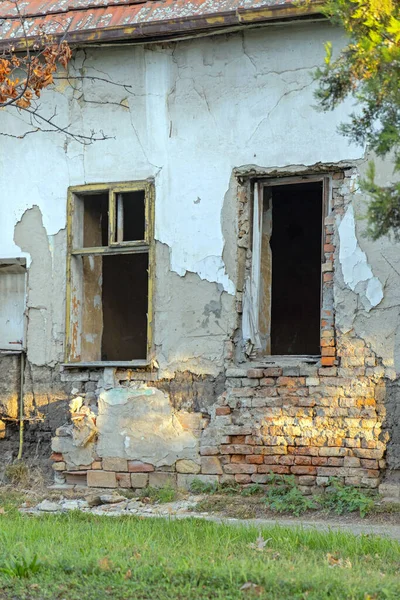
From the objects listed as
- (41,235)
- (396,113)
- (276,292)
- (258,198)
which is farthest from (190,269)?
(276,292)

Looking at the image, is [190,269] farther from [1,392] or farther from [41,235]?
[1,392]

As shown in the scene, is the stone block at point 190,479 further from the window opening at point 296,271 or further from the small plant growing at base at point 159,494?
the window opening at point 296,271

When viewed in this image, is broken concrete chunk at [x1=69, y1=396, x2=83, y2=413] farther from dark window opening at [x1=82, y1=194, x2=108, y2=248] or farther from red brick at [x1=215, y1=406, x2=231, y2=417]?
dark window opening at [x1=82, y1=194, x2=108, y2=248]

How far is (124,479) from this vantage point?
9.52m

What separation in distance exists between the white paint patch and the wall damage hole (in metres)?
4.83

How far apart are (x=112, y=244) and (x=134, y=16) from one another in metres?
2.25

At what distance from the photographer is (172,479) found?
9.38 m

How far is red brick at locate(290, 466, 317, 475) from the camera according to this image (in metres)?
8.90

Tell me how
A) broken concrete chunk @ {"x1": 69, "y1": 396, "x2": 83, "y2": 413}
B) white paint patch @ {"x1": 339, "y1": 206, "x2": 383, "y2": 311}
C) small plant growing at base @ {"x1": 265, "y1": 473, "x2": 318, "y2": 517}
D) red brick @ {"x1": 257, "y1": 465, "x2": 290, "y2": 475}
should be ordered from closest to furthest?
small plant growing at base @ {"x1": 265, "y1": 473, "x2": 318, "y2": 517}
white paint patch @ {"x1": 339, "y1": 206, "x2": 383, "y2": 311}
red brick @ {"x1": 257, "y1": 465, "x2": 290, "y2": 475}
broken concrete chunk @ {"x1": 69, "y1": 396, "x2": 83, "y2": 413}

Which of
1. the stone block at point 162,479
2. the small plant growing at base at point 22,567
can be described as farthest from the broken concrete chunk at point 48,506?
the small plant growing at base at point 22,567

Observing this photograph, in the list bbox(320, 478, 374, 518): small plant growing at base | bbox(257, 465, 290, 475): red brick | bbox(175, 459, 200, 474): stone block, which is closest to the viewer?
bbox(320, 478, 374, 518): small plant growing at base

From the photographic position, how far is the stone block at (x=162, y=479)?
30.7ft

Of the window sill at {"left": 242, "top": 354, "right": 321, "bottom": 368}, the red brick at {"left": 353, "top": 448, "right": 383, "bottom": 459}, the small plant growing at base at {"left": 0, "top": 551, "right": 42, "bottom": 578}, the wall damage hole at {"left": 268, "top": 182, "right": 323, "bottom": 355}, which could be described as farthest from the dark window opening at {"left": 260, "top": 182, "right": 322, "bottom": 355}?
the small plant growing at base at {"left": 0, "top": 551, "right": 42, "bottom": 578}

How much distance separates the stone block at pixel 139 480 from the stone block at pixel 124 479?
0.14 feet
